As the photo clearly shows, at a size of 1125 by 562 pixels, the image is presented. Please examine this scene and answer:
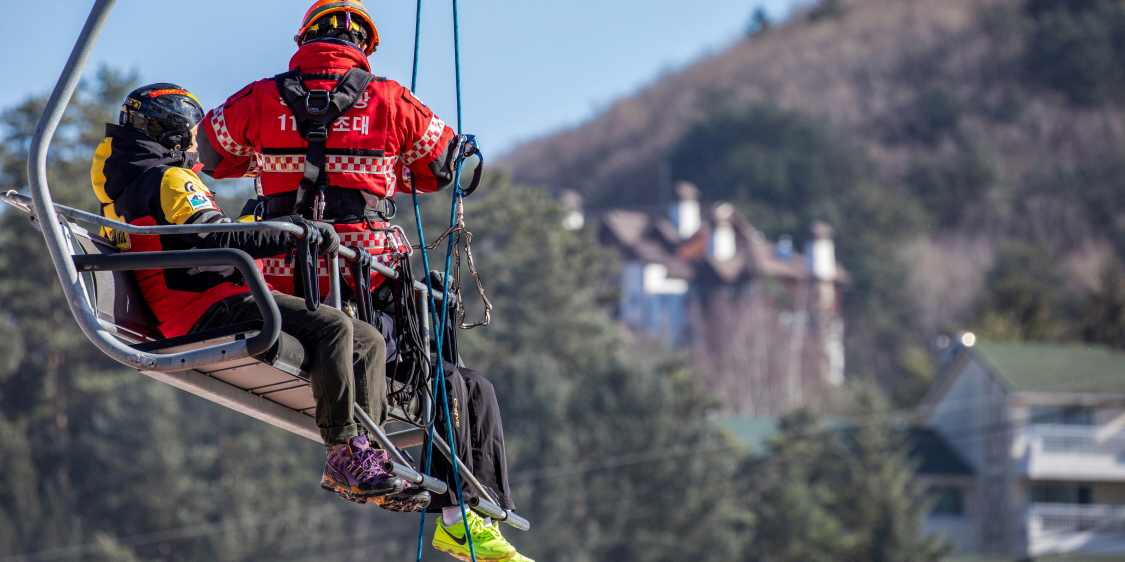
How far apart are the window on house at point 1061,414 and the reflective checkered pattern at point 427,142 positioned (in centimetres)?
4521

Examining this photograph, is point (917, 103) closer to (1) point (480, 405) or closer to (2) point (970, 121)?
(2) point (970, 121)

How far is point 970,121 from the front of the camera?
124312mm

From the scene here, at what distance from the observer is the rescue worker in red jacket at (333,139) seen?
509cm

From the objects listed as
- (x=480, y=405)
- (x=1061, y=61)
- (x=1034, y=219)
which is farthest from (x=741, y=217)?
(x=480, y=405)

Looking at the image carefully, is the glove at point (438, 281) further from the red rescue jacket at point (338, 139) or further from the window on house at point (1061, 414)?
the window on house at point (1061, 414)

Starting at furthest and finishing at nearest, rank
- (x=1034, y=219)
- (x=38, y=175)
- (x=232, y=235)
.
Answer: (x=1034, y=219) → (x=232, y=235) → (x=38, y=175)

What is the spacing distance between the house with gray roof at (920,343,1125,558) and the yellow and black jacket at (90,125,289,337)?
4244 centimetres

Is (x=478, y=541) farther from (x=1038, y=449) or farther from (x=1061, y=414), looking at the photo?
(x=1061, y=414)

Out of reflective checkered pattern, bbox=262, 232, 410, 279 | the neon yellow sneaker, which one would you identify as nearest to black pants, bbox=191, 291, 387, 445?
Answer: reflective checkered pattern, bbox=262, 232, 410, 279

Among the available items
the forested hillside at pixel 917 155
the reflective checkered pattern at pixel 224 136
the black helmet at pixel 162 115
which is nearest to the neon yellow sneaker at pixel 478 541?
the reflective checkered pattern at pixel 224 136

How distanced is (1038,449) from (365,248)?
145 feet

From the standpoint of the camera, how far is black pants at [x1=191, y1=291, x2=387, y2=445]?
15.6 feet

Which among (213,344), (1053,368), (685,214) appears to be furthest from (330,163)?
(685,214)

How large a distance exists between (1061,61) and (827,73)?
28.7 meters
